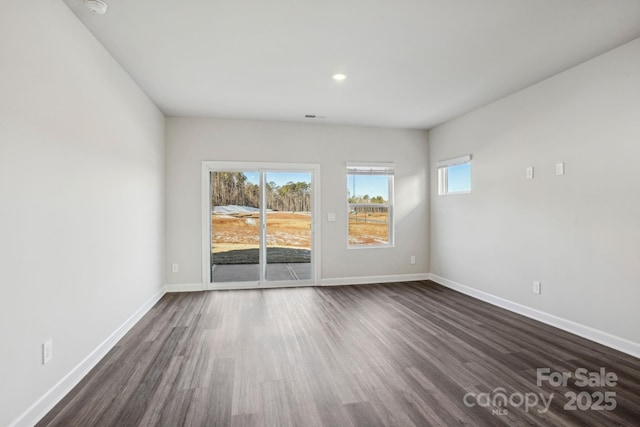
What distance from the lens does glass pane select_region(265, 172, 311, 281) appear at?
5230 mm

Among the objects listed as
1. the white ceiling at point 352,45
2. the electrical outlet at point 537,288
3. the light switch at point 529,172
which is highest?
the white ceiling at point 352,45

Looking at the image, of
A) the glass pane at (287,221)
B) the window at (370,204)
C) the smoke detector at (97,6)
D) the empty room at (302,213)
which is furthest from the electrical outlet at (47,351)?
the window at (370,204)

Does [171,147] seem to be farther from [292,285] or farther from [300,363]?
[300,363]

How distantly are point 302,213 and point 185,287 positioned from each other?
86.1 inches

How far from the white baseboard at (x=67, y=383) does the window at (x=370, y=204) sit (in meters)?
3.58

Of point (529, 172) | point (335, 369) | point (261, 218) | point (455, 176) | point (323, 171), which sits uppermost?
point (323, 171)

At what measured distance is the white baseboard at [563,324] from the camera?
2.78 metres

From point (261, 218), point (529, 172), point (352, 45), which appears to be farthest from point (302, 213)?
point (529, 172)

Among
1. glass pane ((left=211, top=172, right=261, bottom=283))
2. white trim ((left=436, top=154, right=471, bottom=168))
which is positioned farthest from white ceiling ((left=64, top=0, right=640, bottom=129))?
glass pane ((left=211, top=172, right=261, bottom=283))

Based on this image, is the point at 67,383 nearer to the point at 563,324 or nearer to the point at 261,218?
the point at 261,218

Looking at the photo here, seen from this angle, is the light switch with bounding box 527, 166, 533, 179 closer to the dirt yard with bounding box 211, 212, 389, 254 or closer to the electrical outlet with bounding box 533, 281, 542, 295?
the electrical outlet with bounding box 533, 281, 542, 295

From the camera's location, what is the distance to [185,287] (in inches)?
193

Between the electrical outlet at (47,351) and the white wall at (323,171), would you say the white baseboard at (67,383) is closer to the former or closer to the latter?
the electrical outlet at (47,351)

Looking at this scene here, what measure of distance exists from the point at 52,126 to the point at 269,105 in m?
2.66
